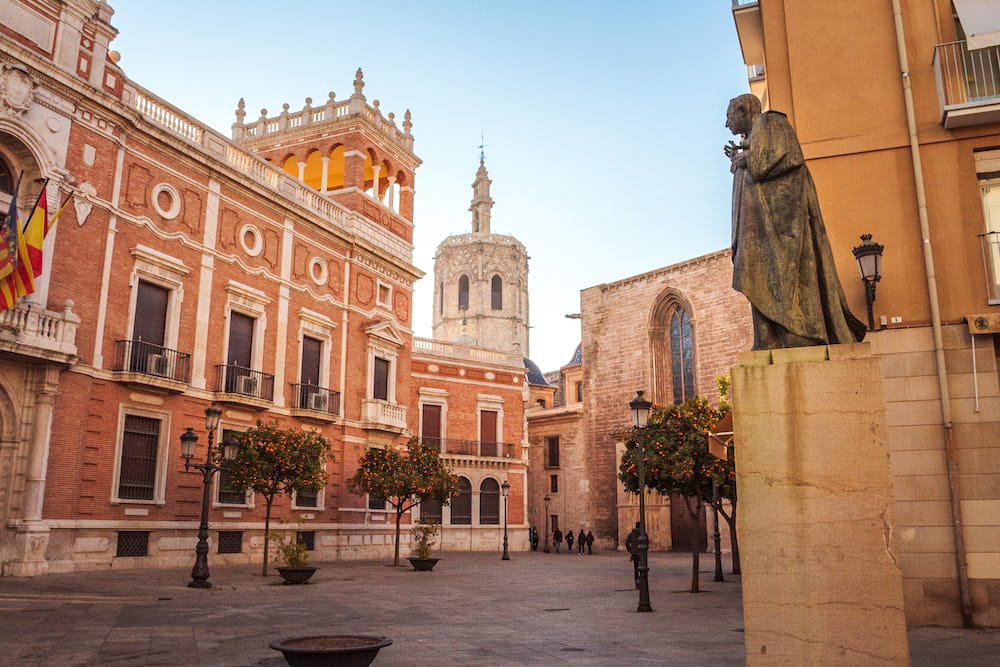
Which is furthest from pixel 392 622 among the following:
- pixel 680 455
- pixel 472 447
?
pixel 472 447

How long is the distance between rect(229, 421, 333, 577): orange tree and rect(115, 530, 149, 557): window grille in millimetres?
2631

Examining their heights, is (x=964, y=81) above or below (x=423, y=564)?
above

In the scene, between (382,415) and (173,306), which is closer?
(173,306)

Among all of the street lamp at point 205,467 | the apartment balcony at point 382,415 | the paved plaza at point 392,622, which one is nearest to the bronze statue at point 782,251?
the paved plaza at point 392,622

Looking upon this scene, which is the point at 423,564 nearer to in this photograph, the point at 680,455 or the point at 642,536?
the point at 680,455

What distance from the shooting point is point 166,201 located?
21969mm

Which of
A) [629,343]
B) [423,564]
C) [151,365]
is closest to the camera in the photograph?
[151,365]

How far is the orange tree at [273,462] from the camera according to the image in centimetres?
1967

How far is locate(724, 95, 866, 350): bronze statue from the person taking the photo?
18.5 feet

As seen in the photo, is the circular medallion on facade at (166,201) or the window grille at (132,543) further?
the circular medallion on facade at (166,201)

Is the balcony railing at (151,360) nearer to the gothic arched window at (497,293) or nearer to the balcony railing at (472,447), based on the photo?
the balcony railing at (472,447)

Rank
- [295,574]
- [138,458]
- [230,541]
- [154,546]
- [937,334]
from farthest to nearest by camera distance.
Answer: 1. [230,541]
2. [138,458]
3. [154,546]
4. [295,574]
5. [937,334]

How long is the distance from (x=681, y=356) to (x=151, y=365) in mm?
27168

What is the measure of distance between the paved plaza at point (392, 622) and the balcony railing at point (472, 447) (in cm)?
2031
